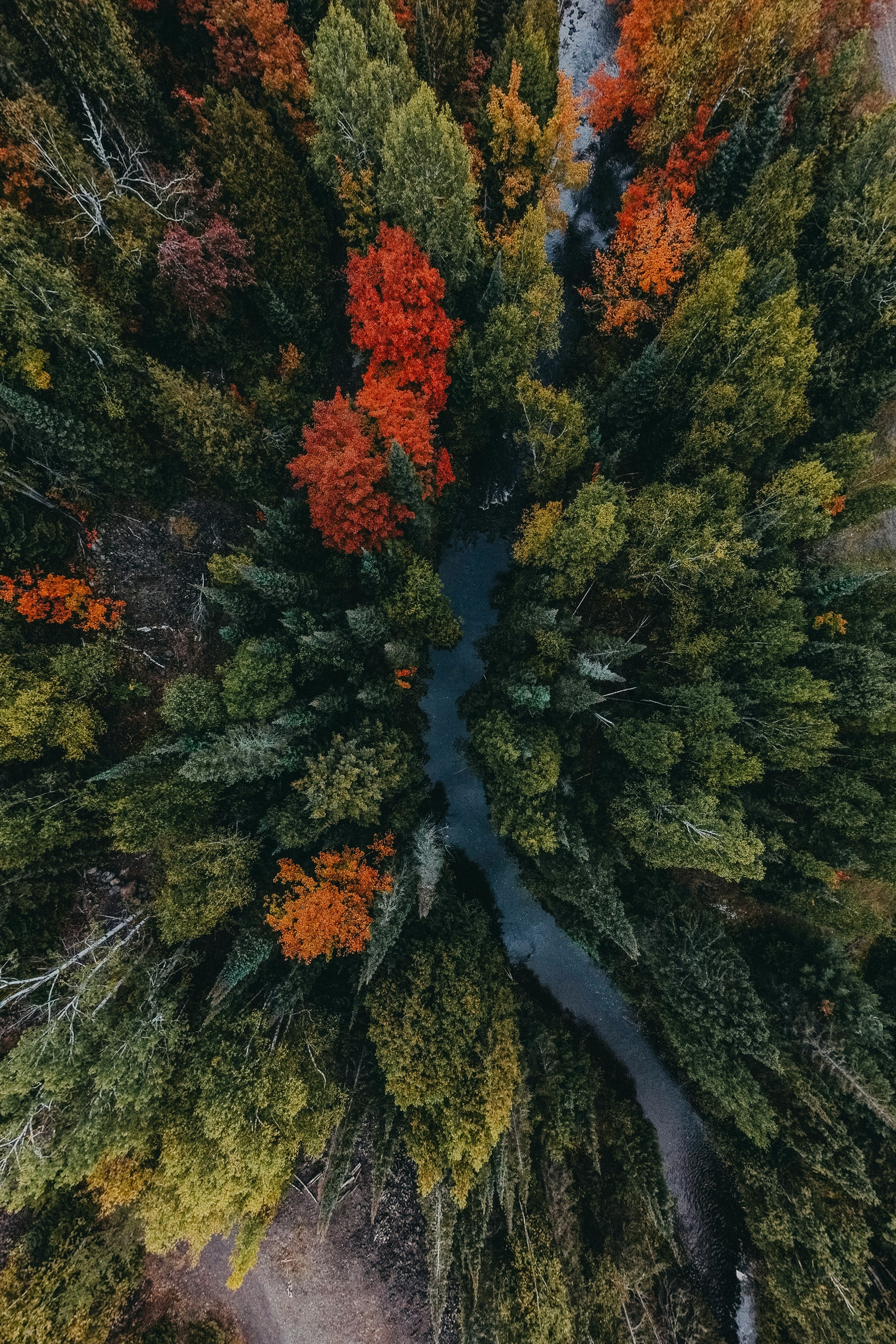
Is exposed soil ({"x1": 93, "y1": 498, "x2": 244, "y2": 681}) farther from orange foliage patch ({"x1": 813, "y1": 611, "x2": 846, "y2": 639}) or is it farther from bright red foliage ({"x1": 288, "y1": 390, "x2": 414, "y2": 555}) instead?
orange foliage patch ({"x1": 813, "y1": 611, "x2": 846, "y2": 639})

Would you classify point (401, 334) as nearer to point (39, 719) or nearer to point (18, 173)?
point (18, 173)

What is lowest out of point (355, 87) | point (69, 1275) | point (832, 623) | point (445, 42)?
point (69, 1275)

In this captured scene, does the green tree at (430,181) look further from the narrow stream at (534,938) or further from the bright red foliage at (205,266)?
the narrow stream at (534,938)

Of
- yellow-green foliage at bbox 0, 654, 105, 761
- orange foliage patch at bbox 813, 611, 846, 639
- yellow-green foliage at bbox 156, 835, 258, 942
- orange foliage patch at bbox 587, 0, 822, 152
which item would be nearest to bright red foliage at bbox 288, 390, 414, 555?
yellow-green foliage at bbox 0, 654, 105, 761

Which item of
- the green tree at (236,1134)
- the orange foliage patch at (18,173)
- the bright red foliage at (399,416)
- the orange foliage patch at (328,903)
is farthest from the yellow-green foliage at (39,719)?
the bright red foliage at (399,416)

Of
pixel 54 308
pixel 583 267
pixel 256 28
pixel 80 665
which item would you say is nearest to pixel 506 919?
pixel 80 665

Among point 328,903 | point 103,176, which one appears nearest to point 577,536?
point 328,903

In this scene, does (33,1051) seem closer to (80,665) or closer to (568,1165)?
(80,665)

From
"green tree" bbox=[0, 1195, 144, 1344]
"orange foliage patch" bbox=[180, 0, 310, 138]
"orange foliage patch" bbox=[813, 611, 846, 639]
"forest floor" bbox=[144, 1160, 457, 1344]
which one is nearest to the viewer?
"orange foliage patch" bbox=[180, 0, 310, 138]
